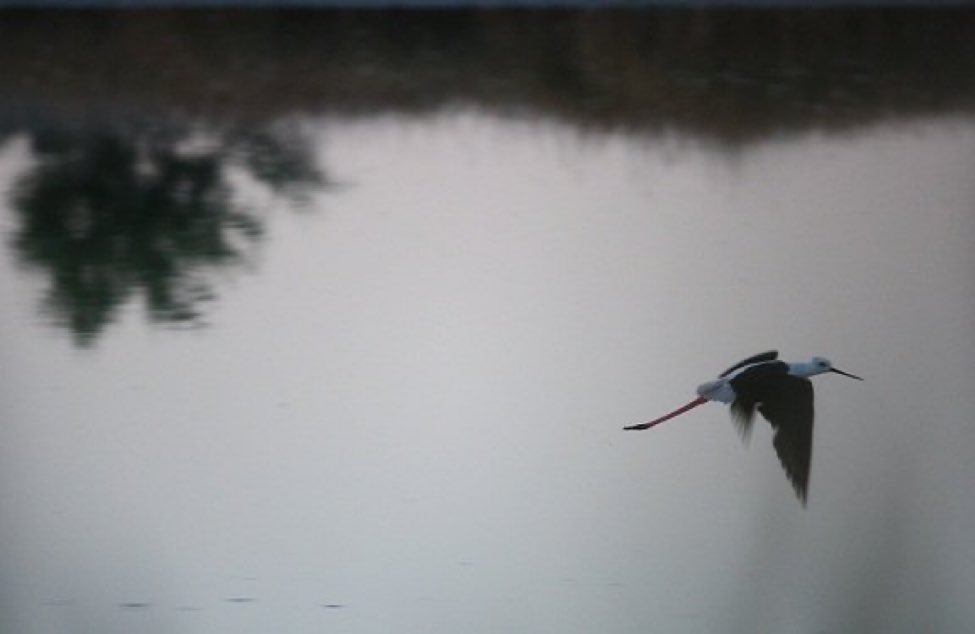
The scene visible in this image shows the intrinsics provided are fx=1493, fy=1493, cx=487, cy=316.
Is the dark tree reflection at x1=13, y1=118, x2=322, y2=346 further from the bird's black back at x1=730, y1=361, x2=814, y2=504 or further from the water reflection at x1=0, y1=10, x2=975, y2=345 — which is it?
the bird's black back at x1=730, y1=361, x2=814, y2=504

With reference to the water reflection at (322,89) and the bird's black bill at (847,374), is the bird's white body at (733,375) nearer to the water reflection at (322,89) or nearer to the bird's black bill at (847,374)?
the bird's black bill at (847,374)

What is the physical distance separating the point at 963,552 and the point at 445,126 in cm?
70

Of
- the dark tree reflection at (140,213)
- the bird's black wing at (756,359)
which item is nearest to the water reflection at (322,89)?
the dark tree reflection at (140,213)

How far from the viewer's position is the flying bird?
1506 millimetres

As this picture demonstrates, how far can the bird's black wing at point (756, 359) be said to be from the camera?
1.52 meters

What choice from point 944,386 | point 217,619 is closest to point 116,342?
point 217,619

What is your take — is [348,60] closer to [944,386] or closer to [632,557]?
[632,557]

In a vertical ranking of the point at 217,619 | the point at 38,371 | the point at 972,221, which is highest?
the point at 972,221

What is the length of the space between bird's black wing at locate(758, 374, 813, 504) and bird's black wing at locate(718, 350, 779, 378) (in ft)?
0.08

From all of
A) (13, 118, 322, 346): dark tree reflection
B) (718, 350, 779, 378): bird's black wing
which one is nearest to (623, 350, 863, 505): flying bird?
(718, 350, 779, 378): bird's black wing

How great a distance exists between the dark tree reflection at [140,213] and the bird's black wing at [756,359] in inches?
18.7

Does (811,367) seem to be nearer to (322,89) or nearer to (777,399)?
(777,399)

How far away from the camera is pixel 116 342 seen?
1.57 metres

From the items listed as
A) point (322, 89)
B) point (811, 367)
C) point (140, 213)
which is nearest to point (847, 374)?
point (811, 367)
